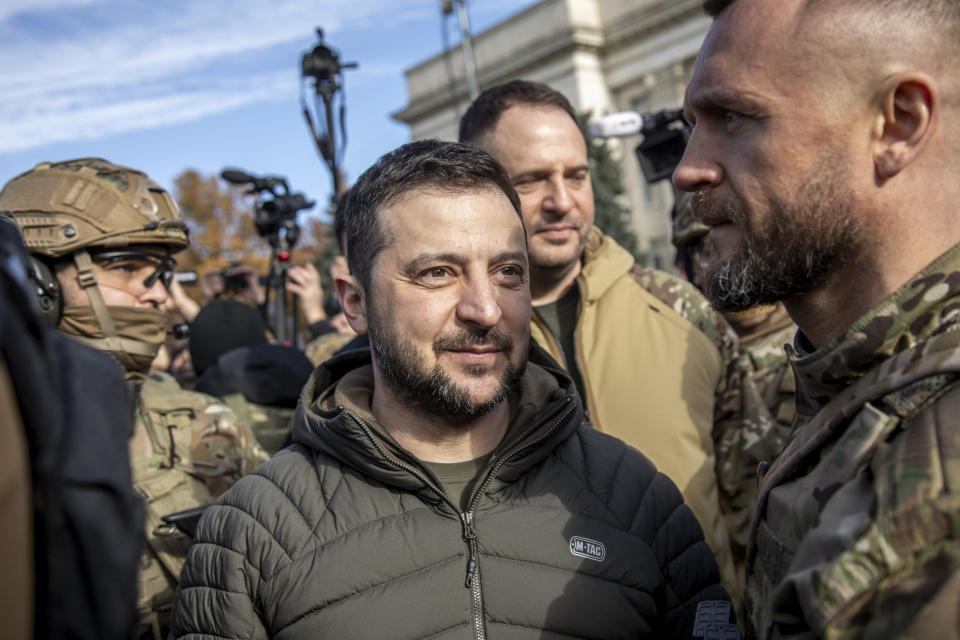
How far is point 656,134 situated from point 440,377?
2.49 metres

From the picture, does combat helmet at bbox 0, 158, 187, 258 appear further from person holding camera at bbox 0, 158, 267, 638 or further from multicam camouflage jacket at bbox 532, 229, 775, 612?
multicam camouflage jacket at bbox 532, 229, 775, 612

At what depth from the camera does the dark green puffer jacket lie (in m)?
1.90

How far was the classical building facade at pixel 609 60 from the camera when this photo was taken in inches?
1275

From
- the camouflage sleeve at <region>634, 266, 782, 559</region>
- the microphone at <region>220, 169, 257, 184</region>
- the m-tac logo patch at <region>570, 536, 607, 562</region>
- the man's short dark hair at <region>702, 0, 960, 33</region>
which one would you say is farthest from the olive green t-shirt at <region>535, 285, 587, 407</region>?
the microphone at <region>220, 169, 257, 184</region>

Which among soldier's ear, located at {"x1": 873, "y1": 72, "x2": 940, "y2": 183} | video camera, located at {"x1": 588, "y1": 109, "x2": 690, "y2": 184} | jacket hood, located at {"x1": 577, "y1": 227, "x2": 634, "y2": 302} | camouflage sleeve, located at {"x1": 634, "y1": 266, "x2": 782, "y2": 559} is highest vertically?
video camera, located at {"x1": 588, "y1": 109, "x2": 690, "y2": 184}

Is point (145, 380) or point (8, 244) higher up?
point (8, 244)

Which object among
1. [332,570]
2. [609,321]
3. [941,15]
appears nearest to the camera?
[941,15]

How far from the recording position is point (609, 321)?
308 centimetres

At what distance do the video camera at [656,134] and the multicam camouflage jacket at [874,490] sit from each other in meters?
2.62

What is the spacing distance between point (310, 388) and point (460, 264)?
2.04 ft

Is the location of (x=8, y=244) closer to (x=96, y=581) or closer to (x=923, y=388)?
(x=96, y=581)

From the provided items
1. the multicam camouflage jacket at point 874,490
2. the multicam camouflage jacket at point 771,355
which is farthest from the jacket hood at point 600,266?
the multicam camouflage jacket at point 874,490

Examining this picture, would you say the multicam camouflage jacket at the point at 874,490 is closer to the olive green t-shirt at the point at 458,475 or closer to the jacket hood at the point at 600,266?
the olive green t-shirt at the point at 458,475

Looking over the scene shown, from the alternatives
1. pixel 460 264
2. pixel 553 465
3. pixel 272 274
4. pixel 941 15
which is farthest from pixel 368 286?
pixel 272 274
